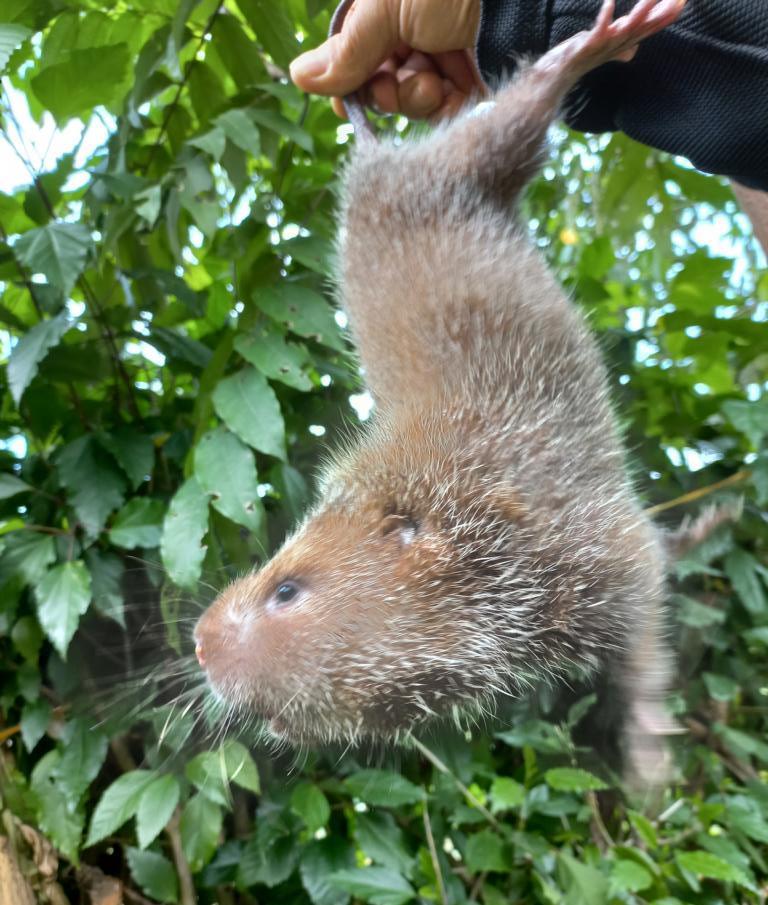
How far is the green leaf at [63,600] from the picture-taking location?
0.92 metres

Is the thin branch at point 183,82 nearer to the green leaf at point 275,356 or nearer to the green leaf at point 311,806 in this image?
the green leaf at point 275,356

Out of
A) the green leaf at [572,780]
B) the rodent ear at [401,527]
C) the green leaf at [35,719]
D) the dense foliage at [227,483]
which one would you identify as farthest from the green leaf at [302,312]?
the green leaf at [572,780]

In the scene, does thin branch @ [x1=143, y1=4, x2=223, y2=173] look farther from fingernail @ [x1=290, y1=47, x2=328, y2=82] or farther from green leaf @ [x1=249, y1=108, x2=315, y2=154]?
fingernail @ [x1=290, y1=47, x2=328, y2=82]

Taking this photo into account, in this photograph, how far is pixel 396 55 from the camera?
0.88 m

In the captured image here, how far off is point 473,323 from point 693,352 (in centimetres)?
78

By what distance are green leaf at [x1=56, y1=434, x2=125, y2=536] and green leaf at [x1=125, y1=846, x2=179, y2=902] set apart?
0.49 m

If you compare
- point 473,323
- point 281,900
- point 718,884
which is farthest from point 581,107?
point 718,884

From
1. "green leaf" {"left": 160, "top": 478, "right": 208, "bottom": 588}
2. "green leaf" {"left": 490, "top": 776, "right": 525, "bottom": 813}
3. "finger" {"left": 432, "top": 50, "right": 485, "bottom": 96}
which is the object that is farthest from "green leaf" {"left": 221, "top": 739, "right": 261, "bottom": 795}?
"finger" {"left": 432, "top": 50, "right": 485, "bottom": 96}

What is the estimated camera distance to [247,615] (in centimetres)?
54

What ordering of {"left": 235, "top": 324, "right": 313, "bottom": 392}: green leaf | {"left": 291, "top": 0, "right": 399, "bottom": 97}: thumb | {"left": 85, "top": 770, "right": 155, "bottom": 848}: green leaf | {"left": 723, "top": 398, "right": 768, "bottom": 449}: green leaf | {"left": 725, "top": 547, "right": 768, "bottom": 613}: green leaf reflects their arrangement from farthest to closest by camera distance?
1. {"left": 725, "top": 547, "right": 768, "bottom": 613}: green leaf
2. {"left": 723, "top": 398, "right": 768, "bottom": 449}: green leaf
3. {"left": 85, "top": 770, "right": 155, "bottom": 848}: green leaf
4. {"left": 235, "top": 324, "right": 313, "bottom": 392}: green leaf
5. {"left": 291, "top": 0, "right": 399, "bottom": 97}: thumb

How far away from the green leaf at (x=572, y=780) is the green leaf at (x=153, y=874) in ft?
2.05

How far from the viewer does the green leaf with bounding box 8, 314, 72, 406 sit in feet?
3.11

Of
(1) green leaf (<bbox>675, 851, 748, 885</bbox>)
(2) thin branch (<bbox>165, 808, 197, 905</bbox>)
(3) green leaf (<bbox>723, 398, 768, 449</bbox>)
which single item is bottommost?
(1) green leaf (<bbox>675, 851, 748, 885</bbox>)

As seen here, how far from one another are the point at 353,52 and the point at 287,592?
22.9 inches
